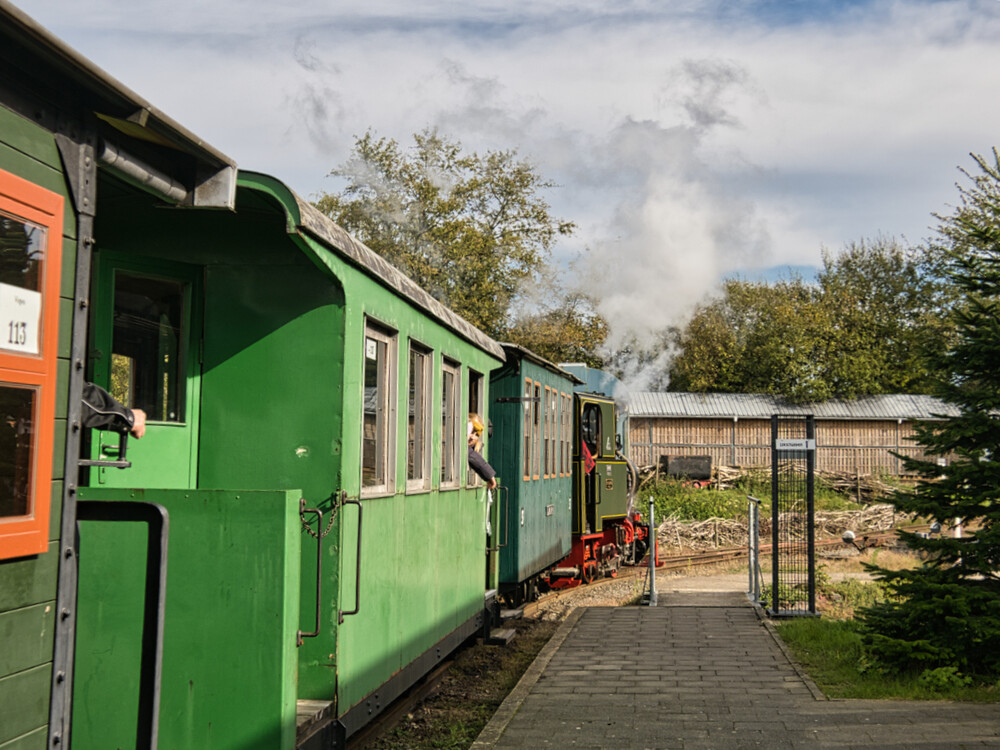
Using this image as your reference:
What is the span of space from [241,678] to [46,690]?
4.37 ft

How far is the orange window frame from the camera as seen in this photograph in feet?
9.53

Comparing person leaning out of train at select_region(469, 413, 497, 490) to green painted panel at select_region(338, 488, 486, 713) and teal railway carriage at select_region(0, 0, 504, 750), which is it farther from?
teal railway carriage at select_region(0, 0, 504, 750)

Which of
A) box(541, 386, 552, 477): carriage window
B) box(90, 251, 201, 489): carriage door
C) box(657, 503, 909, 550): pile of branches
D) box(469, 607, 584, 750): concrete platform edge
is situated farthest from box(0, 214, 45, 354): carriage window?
box(657, 503, 909, 550): pile of branches

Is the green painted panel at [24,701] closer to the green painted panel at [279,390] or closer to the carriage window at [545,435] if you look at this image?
the green painted panel at [279,390]

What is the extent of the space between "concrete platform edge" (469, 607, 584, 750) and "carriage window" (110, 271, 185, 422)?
2.96 meters

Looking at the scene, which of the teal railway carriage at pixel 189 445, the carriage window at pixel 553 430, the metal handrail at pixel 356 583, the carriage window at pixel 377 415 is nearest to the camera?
the teal railway carriage at pixel 189 445

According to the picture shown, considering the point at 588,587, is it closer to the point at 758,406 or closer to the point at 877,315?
the point at 758,406

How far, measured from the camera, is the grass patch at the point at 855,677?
817 cm

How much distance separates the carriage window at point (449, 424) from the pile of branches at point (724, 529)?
16129 millimetres

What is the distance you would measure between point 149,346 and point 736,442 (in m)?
37.4

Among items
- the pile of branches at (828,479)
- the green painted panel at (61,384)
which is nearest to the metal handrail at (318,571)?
the green painted panel at (61,384)

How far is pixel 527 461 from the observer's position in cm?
1250

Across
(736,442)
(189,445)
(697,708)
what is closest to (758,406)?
(736,442)

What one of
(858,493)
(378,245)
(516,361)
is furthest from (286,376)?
(858,493)
